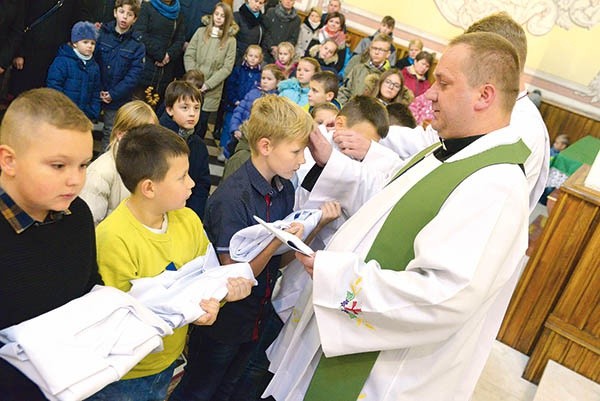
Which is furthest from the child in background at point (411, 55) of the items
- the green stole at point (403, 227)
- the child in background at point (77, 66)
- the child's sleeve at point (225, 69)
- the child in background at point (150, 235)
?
the child in background at point (150, 235)

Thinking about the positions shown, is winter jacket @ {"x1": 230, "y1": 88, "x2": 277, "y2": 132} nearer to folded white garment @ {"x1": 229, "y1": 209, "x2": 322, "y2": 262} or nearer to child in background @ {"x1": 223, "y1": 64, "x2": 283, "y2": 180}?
child in background @ {"x1": 223, "y1": 64, "x2": 283, "y2": 180}

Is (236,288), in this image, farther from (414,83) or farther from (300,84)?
(414,83)

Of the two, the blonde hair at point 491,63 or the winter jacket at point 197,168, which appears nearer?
the blonde hair at point 491,63

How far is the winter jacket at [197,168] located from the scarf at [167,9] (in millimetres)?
2374

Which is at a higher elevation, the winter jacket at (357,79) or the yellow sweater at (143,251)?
the winter jacket at (357,79)

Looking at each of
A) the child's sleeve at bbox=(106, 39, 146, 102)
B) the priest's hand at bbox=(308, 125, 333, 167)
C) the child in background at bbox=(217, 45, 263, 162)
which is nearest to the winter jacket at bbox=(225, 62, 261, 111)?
the child in background at bbox=(217, 45, 263, 162)

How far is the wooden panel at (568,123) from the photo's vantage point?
8359mm

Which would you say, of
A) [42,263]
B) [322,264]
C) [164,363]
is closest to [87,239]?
[42,263]

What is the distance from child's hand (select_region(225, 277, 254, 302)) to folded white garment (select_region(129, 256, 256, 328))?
16 millimetres

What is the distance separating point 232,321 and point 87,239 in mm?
849

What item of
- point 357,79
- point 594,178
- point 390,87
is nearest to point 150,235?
point 594,178

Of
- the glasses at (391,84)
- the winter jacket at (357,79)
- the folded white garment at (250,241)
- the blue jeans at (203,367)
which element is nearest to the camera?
the folded white garment at (250,241)

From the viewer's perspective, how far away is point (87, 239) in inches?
62.2

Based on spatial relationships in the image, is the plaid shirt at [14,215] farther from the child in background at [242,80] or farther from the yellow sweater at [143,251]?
the child in background at [242,80]
